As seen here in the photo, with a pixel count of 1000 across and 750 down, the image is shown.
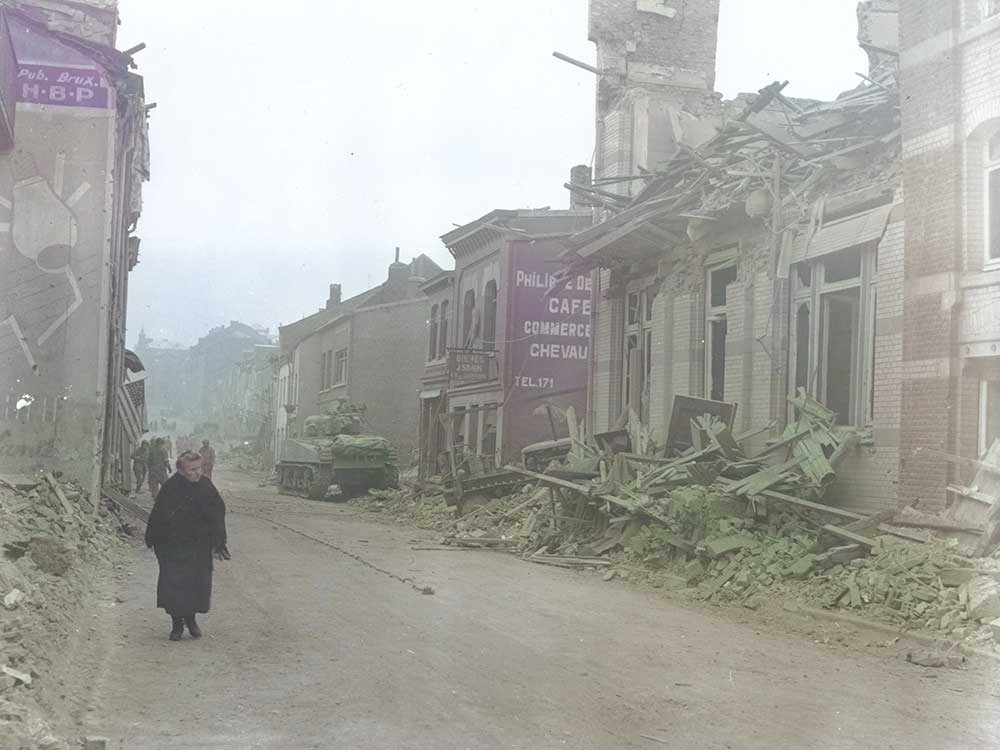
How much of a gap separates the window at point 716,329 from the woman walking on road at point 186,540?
9.66m

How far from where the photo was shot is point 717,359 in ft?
55.1

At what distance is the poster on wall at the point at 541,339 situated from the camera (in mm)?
29000

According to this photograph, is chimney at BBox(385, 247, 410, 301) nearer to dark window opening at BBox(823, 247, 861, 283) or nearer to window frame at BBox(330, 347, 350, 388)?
window frame at BBox(330, 347, 350, 388)

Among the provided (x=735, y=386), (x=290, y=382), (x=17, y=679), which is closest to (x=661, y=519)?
(x=735, y=386)

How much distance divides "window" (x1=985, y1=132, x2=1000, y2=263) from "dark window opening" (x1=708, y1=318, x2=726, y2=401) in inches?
236

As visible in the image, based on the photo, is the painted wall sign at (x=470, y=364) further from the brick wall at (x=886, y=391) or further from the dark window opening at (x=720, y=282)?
the brick wall at (x=886, y=391)

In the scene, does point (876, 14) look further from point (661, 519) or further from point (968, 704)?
point (968, 704)

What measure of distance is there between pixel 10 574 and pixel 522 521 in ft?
37.4

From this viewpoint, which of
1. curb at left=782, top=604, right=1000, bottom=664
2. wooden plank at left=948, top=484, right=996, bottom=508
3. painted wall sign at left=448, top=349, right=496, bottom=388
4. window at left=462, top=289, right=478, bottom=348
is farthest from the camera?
window at left=462, top=289, right=478, bottom=348

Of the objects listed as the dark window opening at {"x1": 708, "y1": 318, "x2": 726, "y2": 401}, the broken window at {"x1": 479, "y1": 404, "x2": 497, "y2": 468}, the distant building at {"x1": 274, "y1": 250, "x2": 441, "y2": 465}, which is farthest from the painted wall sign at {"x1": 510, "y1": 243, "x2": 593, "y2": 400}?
the distant building at {"x1": 274, "y1": 250, "x2": 441, "y2": 465}

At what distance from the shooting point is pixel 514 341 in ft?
96.1

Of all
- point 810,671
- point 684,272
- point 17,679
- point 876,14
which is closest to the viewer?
point 17,679

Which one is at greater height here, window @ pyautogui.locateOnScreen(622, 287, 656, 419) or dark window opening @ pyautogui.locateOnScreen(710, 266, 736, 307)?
dark window opening @ pyautogui.locateOnScreen(710, 266, 736, 307)

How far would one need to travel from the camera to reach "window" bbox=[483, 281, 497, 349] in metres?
31.1
